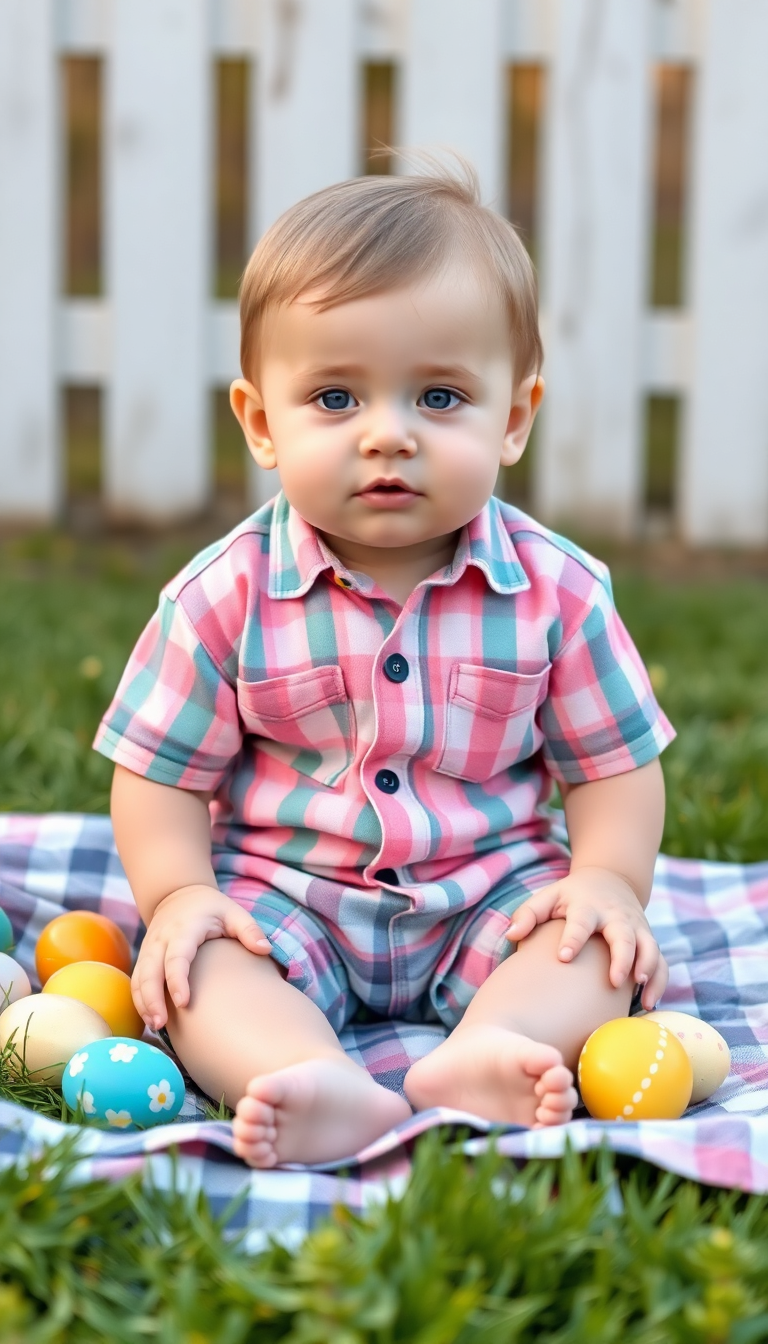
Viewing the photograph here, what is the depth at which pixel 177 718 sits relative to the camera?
6.25 feet

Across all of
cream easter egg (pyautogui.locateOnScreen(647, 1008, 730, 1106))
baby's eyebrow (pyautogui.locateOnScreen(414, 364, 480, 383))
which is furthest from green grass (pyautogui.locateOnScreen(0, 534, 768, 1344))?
baby's eyebrow (pyautogui.locateOnScreen(414, 364, 480, 383))

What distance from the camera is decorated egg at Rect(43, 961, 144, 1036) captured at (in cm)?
180

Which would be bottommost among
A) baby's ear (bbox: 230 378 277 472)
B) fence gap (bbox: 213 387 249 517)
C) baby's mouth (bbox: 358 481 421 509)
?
fence gap (bbox: 213 387 249 517)

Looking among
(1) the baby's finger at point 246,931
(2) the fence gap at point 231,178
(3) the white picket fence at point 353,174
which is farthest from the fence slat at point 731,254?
(1) the baby's finger at point 246,931

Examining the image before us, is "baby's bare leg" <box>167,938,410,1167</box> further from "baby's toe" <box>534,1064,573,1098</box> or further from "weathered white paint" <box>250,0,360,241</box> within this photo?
"weathered white paint" <box>250,0,360,241</box>

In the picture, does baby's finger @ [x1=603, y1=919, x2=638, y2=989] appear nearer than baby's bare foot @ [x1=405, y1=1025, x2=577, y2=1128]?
No

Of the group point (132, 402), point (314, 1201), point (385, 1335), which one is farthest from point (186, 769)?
point (132, 402)

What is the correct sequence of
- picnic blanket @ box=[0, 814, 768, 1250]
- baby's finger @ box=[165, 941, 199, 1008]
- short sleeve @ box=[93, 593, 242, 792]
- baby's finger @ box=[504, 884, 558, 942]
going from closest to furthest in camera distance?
picnic blanket @ box=[0, 814, 768, 1250] < baby's finger @ box=[165, 941, 199, 1008] < baby's finger @ box=[504, 884, 558, 942] < short sleeve @ box=[93, 593, 242, 792]

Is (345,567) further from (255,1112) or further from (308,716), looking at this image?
(255,1112)

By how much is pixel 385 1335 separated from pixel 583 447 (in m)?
3.56

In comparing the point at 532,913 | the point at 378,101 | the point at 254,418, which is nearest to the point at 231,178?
the point at 378,101

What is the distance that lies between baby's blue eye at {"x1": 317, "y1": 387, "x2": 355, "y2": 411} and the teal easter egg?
30.2 inches

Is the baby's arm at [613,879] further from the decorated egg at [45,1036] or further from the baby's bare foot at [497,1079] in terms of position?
the decorated egg at [45,1036]

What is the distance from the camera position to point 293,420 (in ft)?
5.76
